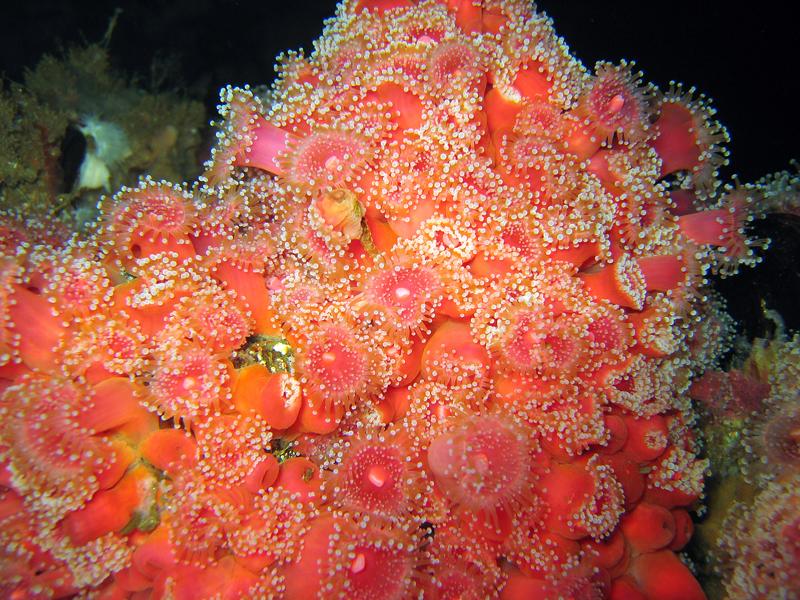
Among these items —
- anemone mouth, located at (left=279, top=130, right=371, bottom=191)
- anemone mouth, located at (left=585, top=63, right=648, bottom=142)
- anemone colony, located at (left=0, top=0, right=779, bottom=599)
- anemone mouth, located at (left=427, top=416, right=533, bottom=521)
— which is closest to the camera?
anemone mouth, located at (left=427, top=416, right=533, bottom=521)

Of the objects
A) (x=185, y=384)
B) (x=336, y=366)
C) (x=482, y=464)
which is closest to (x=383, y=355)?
(x=336, y=366)

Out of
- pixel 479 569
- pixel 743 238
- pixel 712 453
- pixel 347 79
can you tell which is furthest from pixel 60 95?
pixel 712 453

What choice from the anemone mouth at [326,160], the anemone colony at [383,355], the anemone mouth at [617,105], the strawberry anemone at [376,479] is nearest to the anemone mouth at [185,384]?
the anemone colony at [383,355]

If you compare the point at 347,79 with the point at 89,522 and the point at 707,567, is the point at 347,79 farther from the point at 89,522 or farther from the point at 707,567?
the point at 707,567

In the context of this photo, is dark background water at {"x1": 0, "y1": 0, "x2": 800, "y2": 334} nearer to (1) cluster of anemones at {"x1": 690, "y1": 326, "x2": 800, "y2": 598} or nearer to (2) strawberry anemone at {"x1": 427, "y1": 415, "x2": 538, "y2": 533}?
(1) cluster of anemones at {"x1": 690, "y1": 326, "x2": 800, "y2": 598}

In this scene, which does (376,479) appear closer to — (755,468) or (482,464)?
(482,464)

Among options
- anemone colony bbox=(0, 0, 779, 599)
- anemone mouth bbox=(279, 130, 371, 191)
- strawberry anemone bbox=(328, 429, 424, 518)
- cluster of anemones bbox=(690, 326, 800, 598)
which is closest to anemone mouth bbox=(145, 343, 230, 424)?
anemone colony bbox=(0, 0, 779, 599)
